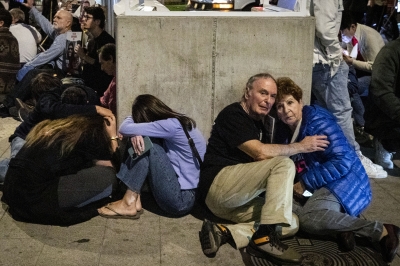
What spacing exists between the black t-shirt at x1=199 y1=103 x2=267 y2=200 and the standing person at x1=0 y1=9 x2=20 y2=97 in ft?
16.3

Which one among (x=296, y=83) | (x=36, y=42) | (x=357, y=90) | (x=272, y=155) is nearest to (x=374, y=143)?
(x=357, y=90)

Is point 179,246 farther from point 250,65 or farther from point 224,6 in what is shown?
point 224,6

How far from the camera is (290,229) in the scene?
4934 mm

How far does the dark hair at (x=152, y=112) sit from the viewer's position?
5312 millimetres

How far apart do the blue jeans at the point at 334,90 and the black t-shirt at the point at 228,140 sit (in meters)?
1.33

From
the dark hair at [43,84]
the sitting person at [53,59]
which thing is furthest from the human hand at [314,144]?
the sitting person at [53,59]

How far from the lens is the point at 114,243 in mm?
4852

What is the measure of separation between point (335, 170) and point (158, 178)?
4.49 ft

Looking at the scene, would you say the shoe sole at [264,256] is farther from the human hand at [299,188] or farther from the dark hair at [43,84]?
the dark hair at [43,84]

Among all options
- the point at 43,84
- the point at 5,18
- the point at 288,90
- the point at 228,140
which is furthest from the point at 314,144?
the point at 5,18

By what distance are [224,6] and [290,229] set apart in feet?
15.8

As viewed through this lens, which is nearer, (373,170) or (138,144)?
(138,144)

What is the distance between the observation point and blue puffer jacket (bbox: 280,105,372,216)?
503 centimetres

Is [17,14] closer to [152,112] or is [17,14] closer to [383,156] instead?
[152,112]
